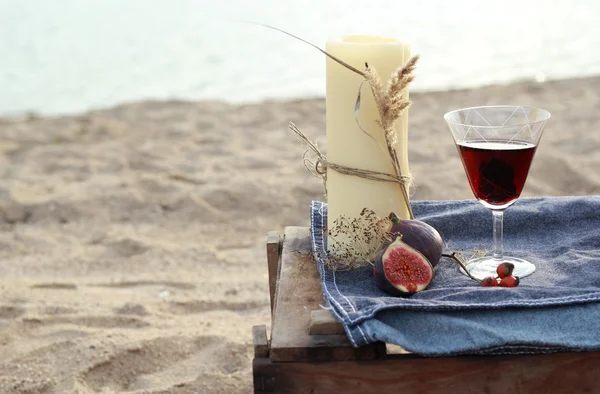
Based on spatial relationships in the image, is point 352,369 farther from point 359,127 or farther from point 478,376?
point 359,127

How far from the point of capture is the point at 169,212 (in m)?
5.28

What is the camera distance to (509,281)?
2.01m

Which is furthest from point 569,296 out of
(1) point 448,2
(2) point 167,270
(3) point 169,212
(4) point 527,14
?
(1) point 448,2

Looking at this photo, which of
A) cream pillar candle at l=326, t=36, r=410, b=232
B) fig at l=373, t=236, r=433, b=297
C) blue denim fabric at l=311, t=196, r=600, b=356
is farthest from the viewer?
cream pillar candle at l=326, t=36, r=410, b=232

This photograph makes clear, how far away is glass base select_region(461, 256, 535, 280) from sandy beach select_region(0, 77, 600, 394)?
1197 mm

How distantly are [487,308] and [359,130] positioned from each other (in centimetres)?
62

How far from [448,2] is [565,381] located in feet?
48.9

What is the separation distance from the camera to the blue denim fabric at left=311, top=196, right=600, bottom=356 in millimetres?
1773

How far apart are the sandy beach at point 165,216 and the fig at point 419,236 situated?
120 cm

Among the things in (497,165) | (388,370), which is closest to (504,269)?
(497,165)

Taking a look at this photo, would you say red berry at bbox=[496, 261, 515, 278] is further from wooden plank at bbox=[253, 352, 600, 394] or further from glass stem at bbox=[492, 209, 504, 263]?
wooden plank at bbox=[253, 352, 600, 394]

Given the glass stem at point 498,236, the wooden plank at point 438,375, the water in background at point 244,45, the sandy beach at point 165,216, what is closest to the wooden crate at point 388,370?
the wooden plank at point 438,375

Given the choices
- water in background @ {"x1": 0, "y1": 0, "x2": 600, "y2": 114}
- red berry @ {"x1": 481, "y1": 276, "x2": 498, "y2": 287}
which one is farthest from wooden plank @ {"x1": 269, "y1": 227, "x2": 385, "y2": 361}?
water in background @ {"x1": 0, "y1": 0, "x2": 600, "y2": 114}

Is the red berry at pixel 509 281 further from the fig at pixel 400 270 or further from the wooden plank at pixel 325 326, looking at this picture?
the wooden plank at pixel 325 326
